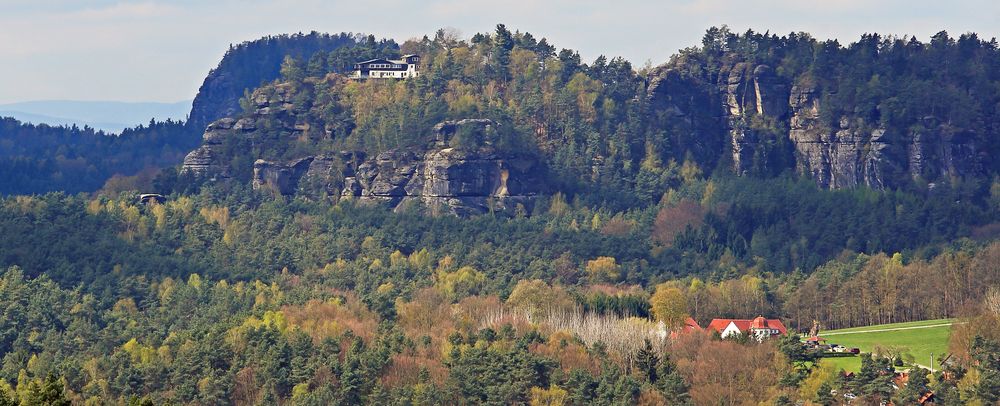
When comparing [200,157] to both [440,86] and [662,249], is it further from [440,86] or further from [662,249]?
[662,249]

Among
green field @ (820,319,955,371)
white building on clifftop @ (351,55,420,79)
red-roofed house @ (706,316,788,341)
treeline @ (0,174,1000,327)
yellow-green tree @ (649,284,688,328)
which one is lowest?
green field @ (820,319,955,371)

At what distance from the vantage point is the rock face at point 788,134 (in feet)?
575

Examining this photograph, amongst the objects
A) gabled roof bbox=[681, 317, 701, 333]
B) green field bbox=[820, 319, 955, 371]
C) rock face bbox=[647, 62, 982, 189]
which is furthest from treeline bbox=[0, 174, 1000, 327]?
rock face bbox=[647, 62, 982, 189]

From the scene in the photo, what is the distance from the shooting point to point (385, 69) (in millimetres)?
182500

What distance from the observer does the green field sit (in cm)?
11756

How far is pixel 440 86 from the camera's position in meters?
180

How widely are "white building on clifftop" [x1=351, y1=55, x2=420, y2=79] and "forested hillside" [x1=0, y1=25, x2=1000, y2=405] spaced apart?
1.31 meters

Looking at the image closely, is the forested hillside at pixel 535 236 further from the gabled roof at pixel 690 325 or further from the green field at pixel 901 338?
the green field at pixel 901 338

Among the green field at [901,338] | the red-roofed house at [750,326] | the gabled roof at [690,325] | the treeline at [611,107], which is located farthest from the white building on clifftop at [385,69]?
the green field at [901,338]

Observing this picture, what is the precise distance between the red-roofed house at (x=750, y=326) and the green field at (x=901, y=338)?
2540 millimetres

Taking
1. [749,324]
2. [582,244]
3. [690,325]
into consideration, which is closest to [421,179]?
[582,244]

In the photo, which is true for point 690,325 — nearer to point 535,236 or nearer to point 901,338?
point 901,338

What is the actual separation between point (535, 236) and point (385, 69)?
29705 millimetres

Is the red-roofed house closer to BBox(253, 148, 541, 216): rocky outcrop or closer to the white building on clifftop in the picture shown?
BBox(253, 148, 541, 216): rocky outcrop
